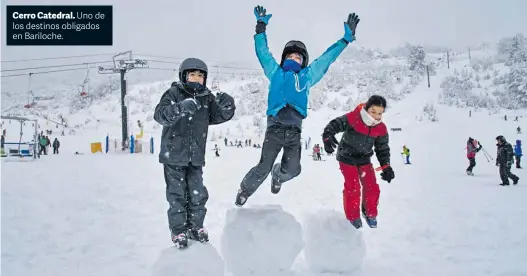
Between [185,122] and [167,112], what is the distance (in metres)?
0.23

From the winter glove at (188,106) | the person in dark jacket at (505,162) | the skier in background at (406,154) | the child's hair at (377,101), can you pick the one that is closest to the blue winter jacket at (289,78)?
the child's hair at (377,101)

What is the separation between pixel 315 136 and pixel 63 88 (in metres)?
72.5

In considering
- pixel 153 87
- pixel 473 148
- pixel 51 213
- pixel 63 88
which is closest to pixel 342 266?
pixel 51 213

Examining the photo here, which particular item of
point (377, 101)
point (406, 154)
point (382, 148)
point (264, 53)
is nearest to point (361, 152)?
point (382, 148)

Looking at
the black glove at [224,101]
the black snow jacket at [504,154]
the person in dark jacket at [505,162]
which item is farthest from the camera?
the black snow jacket at [504,154]

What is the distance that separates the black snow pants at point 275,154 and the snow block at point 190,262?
934 millimetres

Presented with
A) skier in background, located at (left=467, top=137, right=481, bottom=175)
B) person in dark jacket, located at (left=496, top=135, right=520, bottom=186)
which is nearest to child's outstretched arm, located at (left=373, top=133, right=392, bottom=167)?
person in dark jacket, located at (left=496, top=135, right=520, bottom=186)

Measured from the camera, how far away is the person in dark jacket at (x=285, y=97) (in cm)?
340

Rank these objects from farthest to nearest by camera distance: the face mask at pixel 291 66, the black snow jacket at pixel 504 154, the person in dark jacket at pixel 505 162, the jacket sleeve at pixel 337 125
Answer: the black snow jacket at pixel 504 154
the person in dark jacket at pixel 505 162
the jacket sleeve at pixel 337 125
the face mask at pixel 291 66

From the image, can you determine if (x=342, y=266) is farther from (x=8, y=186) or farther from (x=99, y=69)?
(x=99, y=69)

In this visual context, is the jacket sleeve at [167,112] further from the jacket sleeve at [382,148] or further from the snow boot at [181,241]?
the jacket sleeve at [382,148]

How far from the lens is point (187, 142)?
2.99 metres

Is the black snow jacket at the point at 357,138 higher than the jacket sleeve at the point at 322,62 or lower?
lower

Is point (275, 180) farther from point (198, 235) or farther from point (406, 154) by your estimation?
point (406, 154)
